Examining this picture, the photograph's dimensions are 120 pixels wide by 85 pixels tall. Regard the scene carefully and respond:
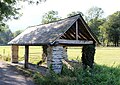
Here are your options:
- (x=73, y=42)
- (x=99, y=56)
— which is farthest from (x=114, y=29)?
(x=73, y=42)

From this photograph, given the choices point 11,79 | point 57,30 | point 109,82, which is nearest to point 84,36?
point 57,30

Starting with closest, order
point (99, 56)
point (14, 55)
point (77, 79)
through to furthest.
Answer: point (77, 79) → point (14, 55) → point (99, 56)

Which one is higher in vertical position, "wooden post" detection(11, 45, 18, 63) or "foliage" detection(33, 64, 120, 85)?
"wooden post" detection(11, 45, 18, 63)

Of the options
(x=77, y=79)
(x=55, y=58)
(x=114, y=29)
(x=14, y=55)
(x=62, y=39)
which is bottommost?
(x=77, y=79)

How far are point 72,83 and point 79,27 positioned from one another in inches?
230

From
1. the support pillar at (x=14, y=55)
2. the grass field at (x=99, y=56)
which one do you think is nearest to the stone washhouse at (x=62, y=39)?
the grass field at (x=99, y=56)

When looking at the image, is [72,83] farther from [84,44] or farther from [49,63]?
[84,44]

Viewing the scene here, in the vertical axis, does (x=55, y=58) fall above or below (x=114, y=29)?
below

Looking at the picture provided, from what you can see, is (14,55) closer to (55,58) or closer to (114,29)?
(55,58)

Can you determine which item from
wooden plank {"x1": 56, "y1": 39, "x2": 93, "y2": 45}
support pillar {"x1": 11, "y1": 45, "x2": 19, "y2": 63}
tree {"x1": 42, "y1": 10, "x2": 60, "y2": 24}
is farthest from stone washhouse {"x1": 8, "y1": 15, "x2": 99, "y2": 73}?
tree {"x1": 42, "y1": 10, "x2": 60, "y2": 24}

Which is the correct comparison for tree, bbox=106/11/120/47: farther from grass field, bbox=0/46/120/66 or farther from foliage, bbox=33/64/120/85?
foliage, bbox=33/64/120/85

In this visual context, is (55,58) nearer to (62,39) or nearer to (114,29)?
(62,39)

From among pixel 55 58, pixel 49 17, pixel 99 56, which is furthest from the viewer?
pixel 49 17

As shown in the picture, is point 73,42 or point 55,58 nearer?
point 55,58
